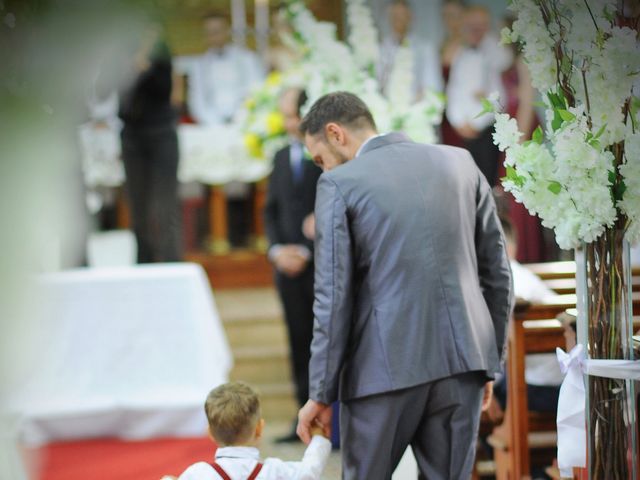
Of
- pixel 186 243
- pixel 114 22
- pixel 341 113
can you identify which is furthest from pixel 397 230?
pixel 186 243

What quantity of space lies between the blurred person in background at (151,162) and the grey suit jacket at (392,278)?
3079 millimetres

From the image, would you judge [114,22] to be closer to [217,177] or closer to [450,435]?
[450,435]

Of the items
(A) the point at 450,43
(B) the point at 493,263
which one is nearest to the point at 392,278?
(B) the point at 493,263

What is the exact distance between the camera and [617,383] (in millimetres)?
2439

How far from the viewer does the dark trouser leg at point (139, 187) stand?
5.44 metres

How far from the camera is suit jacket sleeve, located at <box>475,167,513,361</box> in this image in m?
2.61

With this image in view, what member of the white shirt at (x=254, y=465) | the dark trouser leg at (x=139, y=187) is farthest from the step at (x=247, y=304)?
the white shirt at (x=254, y=465)

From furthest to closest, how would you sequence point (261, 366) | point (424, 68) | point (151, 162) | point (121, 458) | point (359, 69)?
point (424, 68), point (261, 366), point (151, 162), point (121, 458), point (359, 69)

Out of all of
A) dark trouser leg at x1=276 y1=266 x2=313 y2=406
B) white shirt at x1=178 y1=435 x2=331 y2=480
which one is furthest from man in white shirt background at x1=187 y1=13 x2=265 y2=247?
white shirt at x1=178 y1=435 x2=331 y2=480

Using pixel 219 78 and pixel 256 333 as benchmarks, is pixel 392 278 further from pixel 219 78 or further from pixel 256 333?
pixel 219 78

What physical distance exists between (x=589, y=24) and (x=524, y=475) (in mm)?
1890

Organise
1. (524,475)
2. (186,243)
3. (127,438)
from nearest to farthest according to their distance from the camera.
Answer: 1. (524,475)
2. (127,438)
3. (186,243)

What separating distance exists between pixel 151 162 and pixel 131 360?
1211 millimetres

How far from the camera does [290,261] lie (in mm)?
4777
